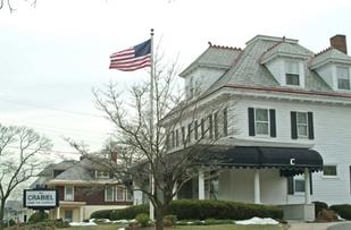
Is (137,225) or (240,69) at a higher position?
(240,69)

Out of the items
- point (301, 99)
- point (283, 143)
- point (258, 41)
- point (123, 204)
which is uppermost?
point (258, 41)

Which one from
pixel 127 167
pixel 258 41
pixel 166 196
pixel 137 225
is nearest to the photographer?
pixel 166 196

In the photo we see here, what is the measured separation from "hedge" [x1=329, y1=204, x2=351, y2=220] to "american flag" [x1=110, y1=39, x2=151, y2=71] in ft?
47.7

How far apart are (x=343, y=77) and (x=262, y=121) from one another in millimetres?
6978

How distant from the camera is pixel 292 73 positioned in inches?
1426

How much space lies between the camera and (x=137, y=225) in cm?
2642

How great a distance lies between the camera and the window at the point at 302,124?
35312 millimetres

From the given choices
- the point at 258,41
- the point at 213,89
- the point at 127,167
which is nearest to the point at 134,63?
the point at 127,167

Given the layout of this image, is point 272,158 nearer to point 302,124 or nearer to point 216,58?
point 302,124

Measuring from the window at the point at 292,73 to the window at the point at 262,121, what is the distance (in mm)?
2565

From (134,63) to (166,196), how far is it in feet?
27.7

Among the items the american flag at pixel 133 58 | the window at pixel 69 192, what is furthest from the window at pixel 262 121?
the window at pixel 69 192

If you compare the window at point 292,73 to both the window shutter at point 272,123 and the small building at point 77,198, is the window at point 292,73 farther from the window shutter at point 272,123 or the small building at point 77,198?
the small building at point 77,198

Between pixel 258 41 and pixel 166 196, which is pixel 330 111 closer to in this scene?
pixel 258 41
